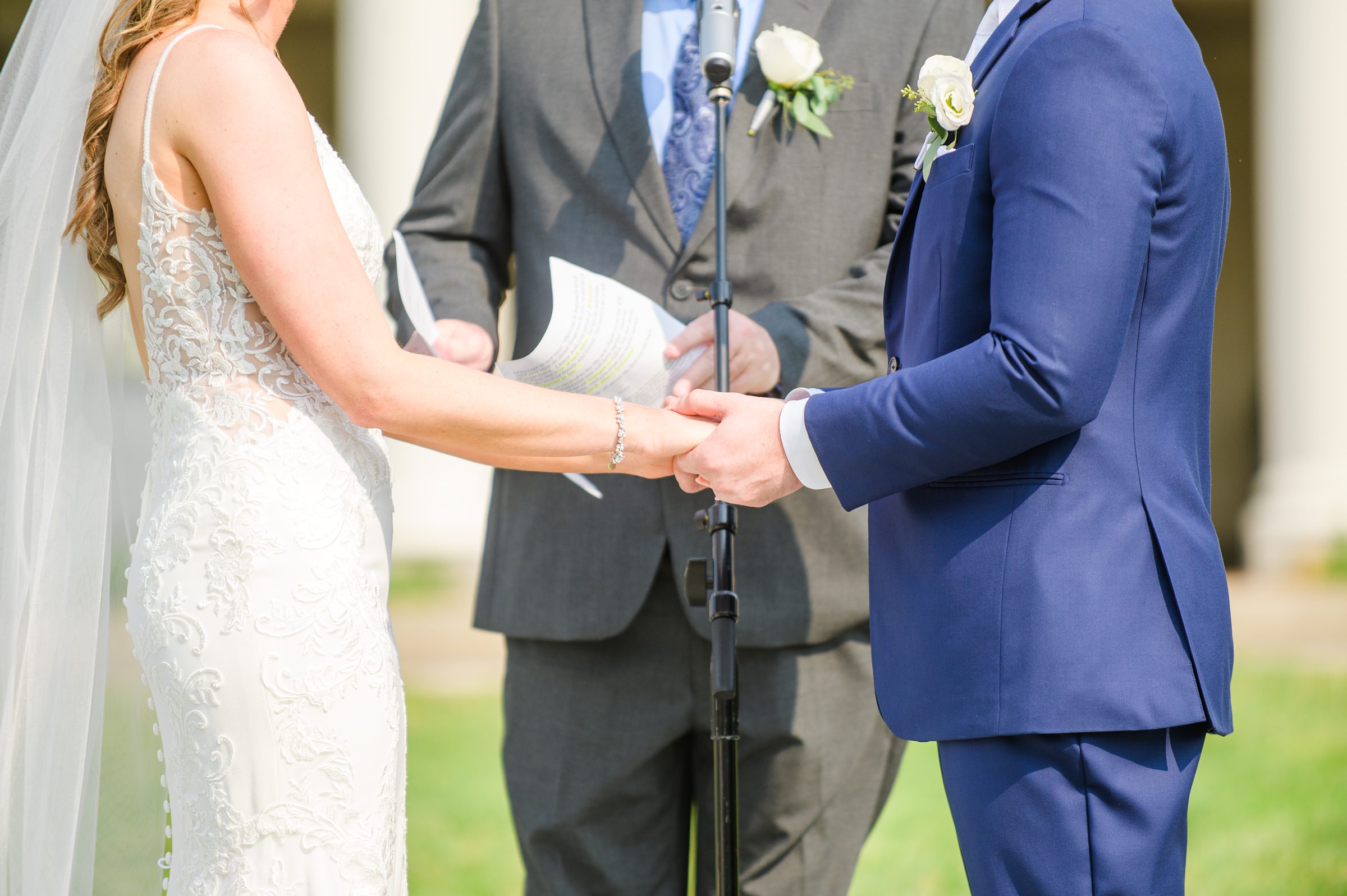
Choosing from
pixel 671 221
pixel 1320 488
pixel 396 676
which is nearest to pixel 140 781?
pixel 396 676

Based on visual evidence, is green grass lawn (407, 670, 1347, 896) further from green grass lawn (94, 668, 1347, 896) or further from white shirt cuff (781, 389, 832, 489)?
white shirt cuff (781, 389, 832, 489)

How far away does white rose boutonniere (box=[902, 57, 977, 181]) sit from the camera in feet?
6.30

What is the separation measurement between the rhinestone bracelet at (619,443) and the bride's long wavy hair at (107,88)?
88 centimetres

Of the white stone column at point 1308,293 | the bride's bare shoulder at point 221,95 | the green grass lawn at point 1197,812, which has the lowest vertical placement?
the green grass lawn at point 1197,812

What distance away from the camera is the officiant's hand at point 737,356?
2564 millimetres

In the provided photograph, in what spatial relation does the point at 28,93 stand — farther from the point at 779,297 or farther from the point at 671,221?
the point at 779,297

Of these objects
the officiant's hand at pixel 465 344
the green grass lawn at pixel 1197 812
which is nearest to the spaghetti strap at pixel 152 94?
the officiant's hand at pixel 465 344

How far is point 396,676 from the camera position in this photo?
2.14 metres

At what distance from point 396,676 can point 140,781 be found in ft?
2.02

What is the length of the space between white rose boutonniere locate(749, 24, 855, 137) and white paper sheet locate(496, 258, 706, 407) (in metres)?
0.53

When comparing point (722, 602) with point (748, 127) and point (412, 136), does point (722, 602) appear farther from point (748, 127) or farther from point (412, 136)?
point (412, 136)

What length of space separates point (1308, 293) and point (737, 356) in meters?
8.31

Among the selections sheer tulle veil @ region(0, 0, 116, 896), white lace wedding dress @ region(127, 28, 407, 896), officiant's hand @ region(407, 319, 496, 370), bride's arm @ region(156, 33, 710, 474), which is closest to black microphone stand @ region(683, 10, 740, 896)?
bride's arm @ region(156, 33, 710, 474)

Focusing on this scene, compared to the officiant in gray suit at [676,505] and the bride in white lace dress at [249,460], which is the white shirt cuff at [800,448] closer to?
the officiant in gray suit at [676,505]
